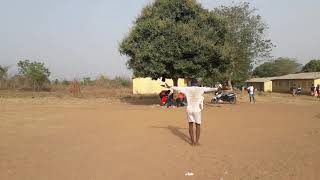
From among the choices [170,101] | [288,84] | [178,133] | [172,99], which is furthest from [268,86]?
[178,133]

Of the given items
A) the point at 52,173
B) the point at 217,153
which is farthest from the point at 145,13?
the point at 52,173

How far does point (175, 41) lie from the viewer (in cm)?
2589

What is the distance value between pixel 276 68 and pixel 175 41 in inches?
2967

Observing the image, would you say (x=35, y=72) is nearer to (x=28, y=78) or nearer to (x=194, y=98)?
(x=28, y=78)

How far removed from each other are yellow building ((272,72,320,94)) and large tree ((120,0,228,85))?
26.6 m

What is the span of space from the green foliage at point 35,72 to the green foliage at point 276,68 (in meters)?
54.4

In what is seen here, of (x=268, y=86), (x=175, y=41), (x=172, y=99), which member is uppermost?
(x=175, y=41)

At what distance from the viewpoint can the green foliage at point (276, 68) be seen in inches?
3812

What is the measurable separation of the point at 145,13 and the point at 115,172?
20813 mm

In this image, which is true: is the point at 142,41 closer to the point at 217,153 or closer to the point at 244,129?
the point at 244,129

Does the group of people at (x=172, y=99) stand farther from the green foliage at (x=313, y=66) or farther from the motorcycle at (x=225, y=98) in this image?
the green foliage at (x=313, y=66)

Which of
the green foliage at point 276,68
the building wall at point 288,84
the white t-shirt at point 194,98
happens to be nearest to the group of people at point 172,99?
the white t-shirt at point 194,98

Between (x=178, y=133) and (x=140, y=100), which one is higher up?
(x=140, y=100)

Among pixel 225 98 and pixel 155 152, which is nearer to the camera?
pixel 155 152
